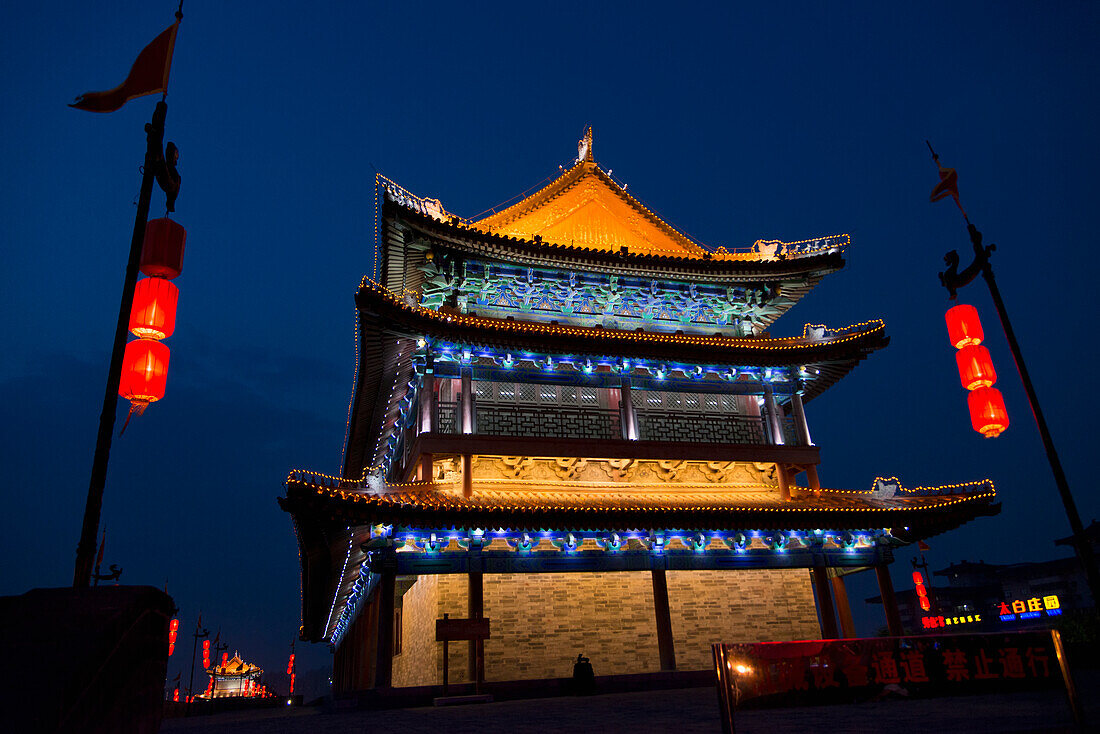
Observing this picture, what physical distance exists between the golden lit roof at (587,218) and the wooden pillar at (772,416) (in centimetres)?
520

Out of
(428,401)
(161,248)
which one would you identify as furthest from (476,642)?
(161,248)

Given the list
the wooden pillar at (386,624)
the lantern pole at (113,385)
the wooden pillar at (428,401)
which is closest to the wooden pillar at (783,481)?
the wooden pillar at (428,401)

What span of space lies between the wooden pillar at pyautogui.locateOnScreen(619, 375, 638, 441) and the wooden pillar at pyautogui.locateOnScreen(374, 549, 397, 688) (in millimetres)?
6605

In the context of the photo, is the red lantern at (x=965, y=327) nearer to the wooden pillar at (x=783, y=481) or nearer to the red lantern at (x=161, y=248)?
the wooden pillar at (x=783, y=481)

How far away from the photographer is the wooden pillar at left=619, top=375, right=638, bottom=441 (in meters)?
17.7

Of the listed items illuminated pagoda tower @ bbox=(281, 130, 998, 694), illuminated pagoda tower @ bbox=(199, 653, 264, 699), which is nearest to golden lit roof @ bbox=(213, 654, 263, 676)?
illuminated pagoda tower @ bbox=(199, 653, 264, 699)

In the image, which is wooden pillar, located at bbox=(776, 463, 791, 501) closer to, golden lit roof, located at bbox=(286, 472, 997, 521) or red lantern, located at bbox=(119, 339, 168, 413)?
golden lit roof, located at bbox=(286, 472, 997, 521)

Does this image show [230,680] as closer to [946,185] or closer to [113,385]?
[113,385]

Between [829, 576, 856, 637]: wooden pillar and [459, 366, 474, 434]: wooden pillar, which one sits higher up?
[459, 366, 474, 434]: wooden pillar

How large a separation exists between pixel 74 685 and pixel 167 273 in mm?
6730

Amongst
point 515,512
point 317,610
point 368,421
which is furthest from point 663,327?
point 317,610

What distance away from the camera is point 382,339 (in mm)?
16781

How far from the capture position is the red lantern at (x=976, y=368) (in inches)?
529

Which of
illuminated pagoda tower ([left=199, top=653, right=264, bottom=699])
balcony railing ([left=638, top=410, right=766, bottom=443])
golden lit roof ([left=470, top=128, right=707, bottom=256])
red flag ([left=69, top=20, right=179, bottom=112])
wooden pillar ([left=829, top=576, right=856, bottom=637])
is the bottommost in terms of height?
illuminated pagoda tower ([left=199, top=653, right=264, bottom=699])
